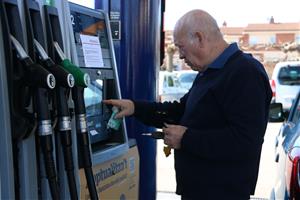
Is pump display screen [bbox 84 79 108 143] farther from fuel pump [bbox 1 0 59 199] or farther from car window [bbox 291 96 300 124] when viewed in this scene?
car window [bbox 291 96 300 124]

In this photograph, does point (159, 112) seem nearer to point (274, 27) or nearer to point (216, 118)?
A: point (216, 118)

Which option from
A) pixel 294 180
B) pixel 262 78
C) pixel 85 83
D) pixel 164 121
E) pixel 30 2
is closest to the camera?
pixel 30 2

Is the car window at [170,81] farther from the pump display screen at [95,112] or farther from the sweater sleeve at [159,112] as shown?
the pump display screen at [95,112]

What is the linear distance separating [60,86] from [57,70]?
0.16ft

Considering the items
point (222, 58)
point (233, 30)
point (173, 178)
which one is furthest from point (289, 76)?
point (233, 30)

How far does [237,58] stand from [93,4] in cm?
134

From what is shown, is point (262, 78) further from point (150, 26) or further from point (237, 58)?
point (150, 26)

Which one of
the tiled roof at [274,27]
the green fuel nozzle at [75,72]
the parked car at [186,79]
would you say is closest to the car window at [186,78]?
the parked car at [186,79]

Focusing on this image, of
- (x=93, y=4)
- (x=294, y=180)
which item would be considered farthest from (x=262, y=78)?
(x=93, y=4)

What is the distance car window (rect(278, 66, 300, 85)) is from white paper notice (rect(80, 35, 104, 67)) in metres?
12.9

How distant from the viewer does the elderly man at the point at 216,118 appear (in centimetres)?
250

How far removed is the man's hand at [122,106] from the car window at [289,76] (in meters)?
12.6

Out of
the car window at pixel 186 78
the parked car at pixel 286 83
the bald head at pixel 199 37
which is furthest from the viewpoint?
the car window at pixel 186 78

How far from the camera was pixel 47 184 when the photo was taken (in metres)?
1.42
